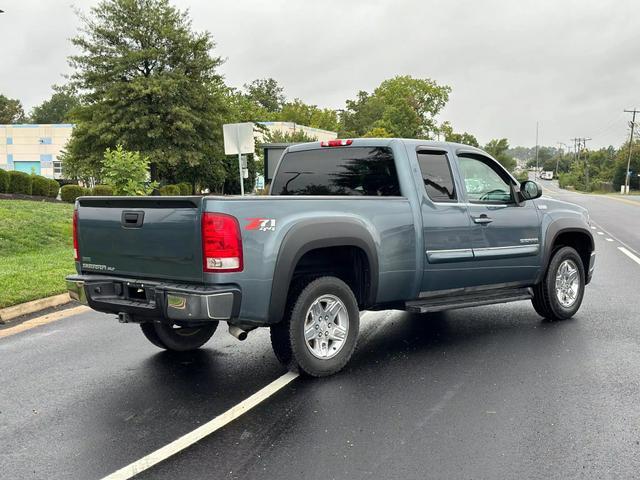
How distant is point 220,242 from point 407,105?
98.1m

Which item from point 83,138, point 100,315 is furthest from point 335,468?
point 83,138

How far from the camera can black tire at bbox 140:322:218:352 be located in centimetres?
588

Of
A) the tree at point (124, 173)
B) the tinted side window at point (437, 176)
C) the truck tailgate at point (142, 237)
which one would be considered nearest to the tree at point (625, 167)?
the tree at point (124, 173)

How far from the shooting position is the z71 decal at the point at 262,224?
4523 mm

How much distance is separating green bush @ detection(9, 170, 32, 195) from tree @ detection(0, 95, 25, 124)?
3813 inches

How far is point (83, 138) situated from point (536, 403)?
102 feet

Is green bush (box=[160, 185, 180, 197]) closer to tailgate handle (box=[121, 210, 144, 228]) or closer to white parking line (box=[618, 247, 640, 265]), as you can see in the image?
white parking line (box=[618, 247, 640, 265])

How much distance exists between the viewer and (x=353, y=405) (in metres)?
4.58

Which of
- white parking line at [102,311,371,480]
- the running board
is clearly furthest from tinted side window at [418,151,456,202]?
white parking line at [102,311,371,480]

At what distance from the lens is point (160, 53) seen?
3266cm

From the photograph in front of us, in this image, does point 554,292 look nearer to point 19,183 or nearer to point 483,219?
point 483,219

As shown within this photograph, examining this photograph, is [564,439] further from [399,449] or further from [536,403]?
[399,449]

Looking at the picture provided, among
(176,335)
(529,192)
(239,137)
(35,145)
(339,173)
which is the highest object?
(35,145)

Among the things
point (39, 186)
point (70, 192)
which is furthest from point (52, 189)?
point (70, 192)
